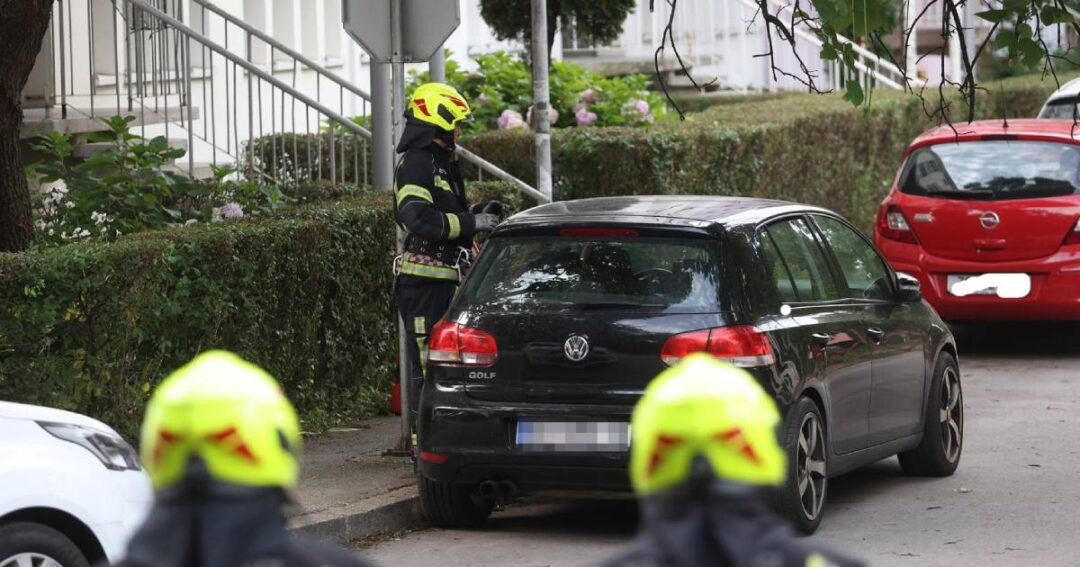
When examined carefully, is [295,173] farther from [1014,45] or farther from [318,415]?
[1014,45]

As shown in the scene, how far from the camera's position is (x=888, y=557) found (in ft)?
24.5

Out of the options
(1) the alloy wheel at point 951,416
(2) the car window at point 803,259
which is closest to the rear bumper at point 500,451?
(2) the car window at point 803,259

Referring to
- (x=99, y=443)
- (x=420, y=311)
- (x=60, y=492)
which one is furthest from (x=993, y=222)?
(x=60, y=492)

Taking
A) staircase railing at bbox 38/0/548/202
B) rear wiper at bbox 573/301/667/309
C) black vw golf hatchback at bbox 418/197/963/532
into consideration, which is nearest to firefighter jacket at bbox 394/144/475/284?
black vw golf hatchback at bbox 418/197/963/532

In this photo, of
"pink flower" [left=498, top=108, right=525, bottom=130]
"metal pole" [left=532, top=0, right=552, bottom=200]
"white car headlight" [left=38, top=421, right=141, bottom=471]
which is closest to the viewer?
"white car headlight" [left=38, top=421, right=141, bottom=471]

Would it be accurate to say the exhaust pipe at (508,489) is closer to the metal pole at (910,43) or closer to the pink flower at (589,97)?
the metal pole at (910,43)

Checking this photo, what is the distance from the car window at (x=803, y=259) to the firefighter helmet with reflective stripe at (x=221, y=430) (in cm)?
557

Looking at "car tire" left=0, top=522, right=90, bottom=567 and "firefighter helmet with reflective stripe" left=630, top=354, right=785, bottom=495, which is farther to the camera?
"car tire" left=0, top=522, right=90, bottom=567

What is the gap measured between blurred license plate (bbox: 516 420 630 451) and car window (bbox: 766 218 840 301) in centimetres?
118

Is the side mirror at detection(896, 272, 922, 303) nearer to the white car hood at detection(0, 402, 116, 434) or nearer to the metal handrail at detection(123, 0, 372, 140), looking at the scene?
the white car hood at detection(0, 402, 116, 434)

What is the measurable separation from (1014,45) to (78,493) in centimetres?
571

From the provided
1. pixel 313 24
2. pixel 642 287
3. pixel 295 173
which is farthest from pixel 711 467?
pixel 313 24

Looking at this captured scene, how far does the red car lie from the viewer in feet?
43.8

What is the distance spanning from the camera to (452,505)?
320 inches
